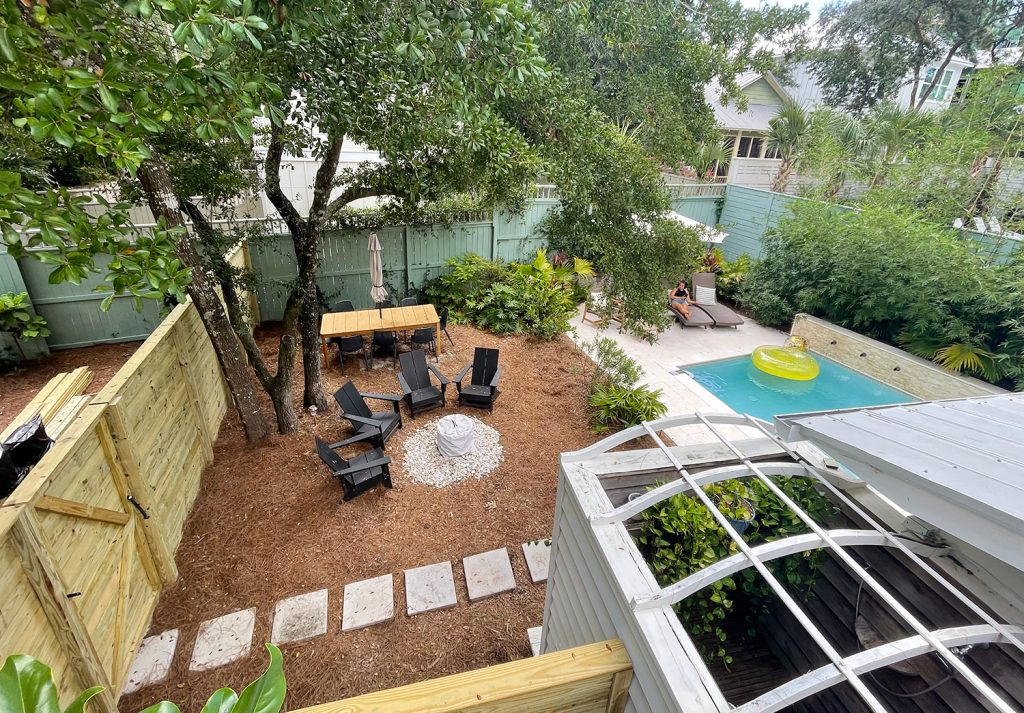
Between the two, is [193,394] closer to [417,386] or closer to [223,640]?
[223,640]

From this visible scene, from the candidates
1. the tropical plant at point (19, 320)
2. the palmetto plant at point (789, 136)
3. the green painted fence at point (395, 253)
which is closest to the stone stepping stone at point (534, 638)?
the green painted fence at point (395, 253)

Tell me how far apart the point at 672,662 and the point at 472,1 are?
3894mm

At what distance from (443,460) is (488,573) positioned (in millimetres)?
1716

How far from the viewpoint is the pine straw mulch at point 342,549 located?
347 cm

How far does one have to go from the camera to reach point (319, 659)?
351 cm

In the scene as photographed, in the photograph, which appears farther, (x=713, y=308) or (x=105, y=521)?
(x=713, y=308)

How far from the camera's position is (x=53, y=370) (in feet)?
21.9

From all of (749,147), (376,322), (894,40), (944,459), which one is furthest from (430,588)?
(894,40)

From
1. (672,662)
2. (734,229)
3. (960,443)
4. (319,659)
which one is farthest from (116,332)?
(734,229)

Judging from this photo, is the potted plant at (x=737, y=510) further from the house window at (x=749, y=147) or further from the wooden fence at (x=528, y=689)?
the house window at (x=749, y=147)

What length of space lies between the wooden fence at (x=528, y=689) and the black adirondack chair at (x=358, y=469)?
3.21 metres

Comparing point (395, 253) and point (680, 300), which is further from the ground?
point (395, 253)

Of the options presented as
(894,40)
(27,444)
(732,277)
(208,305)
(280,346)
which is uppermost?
(894,40)

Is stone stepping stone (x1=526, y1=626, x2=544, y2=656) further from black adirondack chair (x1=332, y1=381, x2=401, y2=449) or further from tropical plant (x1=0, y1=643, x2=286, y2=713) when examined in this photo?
tropical plant (x1=0, y1=643, x2=286, y2=713)
